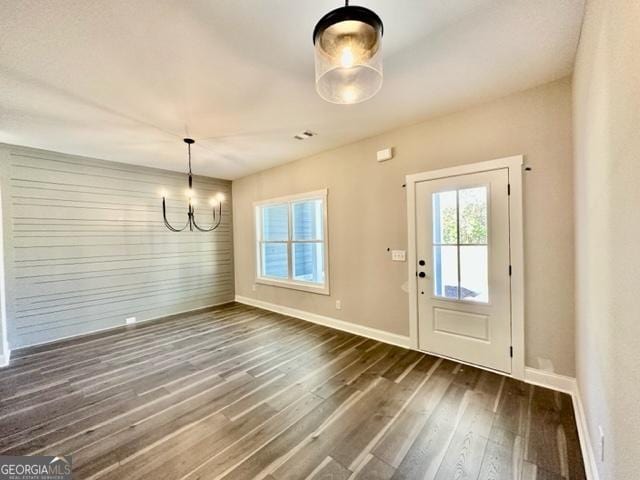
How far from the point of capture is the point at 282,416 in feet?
6.88

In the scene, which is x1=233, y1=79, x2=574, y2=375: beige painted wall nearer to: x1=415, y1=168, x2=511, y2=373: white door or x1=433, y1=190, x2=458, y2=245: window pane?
x1=415, y1=168, x2=511, y2=373: white door

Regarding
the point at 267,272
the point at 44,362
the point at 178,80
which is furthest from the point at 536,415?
the point at 44,362

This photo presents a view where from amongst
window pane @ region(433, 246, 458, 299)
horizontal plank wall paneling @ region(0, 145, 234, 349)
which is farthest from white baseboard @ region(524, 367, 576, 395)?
horizontal plank wall paneling @ region(0, 145, 234, 349)

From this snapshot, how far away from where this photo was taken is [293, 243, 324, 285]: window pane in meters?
4.42

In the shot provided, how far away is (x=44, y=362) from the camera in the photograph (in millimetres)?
3154

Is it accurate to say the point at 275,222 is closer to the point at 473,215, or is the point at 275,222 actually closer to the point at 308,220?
the point at 308,220

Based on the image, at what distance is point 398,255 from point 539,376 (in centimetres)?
173

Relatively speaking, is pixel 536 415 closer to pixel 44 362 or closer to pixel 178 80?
pixel 178 80

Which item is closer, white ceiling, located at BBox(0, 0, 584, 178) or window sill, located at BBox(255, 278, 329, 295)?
white ceiling, located at BBox(0, 0, 584, 178)

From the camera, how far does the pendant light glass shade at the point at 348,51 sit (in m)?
1.19

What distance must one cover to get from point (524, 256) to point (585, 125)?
1.22 m

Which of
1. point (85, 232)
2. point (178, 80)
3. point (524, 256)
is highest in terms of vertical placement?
point (178, 80)

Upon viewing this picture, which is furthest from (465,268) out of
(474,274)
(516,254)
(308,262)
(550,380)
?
(308,262)

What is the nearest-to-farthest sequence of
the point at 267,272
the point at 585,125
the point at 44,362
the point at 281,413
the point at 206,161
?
the point at 585,125 < the point at 281,413 < the point at 44,362 < the point at 206,161 < the point at 267,272
